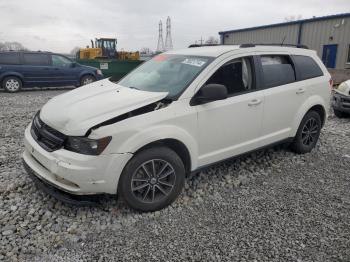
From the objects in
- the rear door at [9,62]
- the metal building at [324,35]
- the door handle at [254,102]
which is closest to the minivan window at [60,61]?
the rear door at [9,62]

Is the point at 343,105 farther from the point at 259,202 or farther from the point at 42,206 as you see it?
the point at 42,206

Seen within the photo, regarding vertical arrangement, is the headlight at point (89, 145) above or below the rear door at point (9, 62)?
below

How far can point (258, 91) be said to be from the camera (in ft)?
12.9

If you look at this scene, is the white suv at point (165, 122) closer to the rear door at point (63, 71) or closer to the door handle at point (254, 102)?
the door handle at point (254, 102)

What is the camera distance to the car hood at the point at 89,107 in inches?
115

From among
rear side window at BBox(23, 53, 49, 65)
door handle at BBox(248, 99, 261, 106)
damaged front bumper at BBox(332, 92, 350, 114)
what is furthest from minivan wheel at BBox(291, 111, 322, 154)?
rear side window at BBox(23, 53, 49, 65)

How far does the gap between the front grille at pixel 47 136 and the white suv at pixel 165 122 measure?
11 mm

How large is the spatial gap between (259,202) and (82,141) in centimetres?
211

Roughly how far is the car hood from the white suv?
0.01 m

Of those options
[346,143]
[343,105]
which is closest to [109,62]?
[343,105]

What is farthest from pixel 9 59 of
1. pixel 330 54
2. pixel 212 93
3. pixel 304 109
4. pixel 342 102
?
pixel 330 54

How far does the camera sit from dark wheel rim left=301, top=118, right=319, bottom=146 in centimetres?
486

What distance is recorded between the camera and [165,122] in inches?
123

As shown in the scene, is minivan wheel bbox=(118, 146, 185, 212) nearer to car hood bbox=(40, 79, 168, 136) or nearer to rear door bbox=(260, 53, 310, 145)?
car hood bbox=(40, 79, 168, 136)
